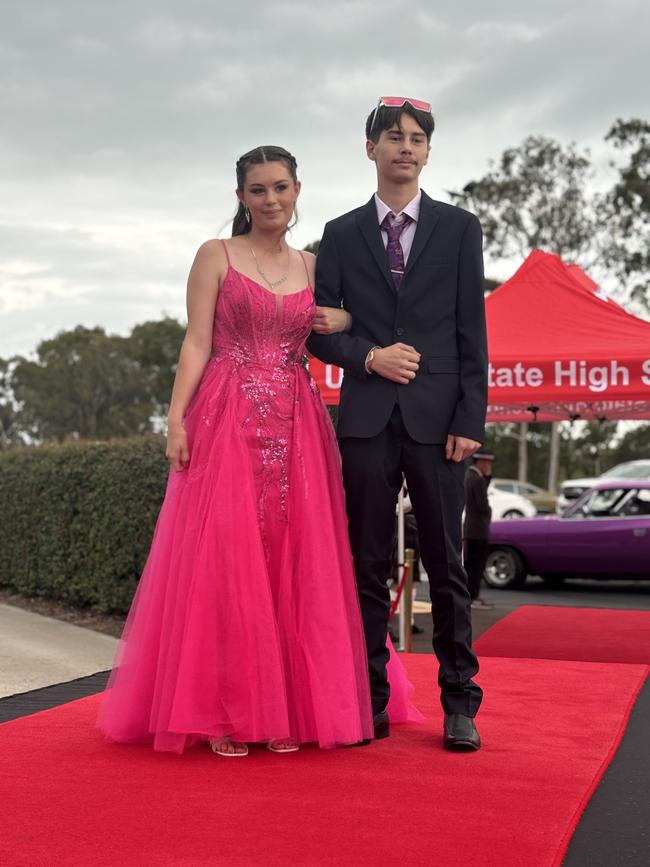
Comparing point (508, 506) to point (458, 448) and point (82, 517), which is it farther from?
point (458, 448)

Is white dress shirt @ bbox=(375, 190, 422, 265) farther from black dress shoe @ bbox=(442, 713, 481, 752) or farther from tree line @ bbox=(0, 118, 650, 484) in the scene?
tree line @ bbox=(0, 118, 650, 484)

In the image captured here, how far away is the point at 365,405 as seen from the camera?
156 inches

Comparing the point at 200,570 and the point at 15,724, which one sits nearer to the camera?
the point at 200,570

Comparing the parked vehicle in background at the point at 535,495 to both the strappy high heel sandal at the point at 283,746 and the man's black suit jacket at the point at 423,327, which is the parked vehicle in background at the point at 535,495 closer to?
the man's black suit jacket at the point at 423,327

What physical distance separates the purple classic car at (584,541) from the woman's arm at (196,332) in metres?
10.4

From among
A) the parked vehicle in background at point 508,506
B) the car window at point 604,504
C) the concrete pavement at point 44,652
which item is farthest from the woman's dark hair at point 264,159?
the parked vehicle in background at point 508,506

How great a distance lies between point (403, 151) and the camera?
4.01m

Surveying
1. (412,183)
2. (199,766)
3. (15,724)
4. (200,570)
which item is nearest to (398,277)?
(412,183)

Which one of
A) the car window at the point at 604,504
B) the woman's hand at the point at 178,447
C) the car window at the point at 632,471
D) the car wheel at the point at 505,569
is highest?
the woman's hand at the point at 178,447

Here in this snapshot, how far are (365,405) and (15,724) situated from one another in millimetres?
1823

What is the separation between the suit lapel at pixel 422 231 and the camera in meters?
3.99

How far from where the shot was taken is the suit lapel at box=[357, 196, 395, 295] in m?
4.01

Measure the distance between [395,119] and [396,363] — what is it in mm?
857

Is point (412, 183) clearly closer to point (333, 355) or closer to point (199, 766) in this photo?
point (333, 355)
